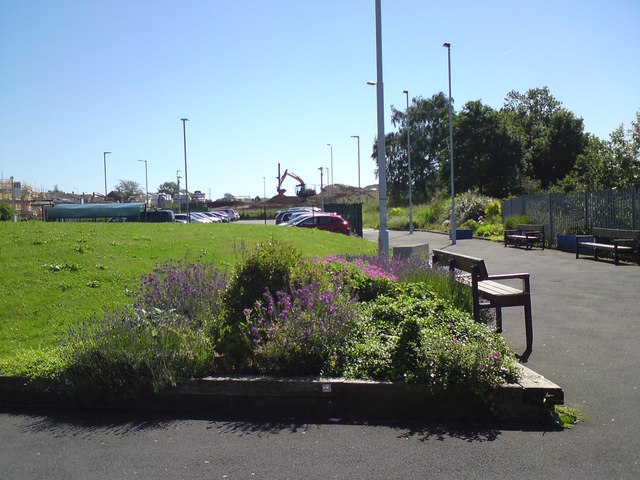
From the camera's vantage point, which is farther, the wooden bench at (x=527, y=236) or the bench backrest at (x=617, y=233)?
the wooden bench at (x=527, y=236)

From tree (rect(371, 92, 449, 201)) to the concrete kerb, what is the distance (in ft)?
244

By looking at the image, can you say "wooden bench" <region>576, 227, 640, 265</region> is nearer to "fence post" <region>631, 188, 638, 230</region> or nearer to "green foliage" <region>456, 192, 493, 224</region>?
"fence post" <region>631, 188, 638, 230</region>

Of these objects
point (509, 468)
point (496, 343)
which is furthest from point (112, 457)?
point (496, 343)

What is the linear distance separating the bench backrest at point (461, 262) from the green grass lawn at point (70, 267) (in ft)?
9.21

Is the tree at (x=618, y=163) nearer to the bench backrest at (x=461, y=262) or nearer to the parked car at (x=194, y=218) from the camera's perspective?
the bench backrest at (x=461, y=262)

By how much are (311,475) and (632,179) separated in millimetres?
26255

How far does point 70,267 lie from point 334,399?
6322mm

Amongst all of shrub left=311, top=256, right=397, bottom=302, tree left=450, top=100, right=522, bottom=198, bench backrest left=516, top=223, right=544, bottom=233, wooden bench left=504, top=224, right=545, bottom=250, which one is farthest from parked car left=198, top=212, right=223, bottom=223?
shrub left=311, top=256, right=397, bottom=302

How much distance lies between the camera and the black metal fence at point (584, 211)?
2080cm

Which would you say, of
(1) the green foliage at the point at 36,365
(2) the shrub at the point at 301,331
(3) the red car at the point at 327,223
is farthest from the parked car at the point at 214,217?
(2) the shrub at the point at 301,331

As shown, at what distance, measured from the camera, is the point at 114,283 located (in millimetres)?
9656

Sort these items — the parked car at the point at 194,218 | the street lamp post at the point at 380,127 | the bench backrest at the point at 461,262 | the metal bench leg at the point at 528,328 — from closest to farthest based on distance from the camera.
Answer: the metal bench leg at the point at 528,328 → the bench backrest at the point at 461,262 → the street lamp post at the point at 380,127 → the parked car at the point at 194,218

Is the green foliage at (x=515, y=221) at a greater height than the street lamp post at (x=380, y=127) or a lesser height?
lesser

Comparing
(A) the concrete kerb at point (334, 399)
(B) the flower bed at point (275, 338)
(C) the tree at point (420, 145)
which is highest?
(C) the tree at point (420, 145)
